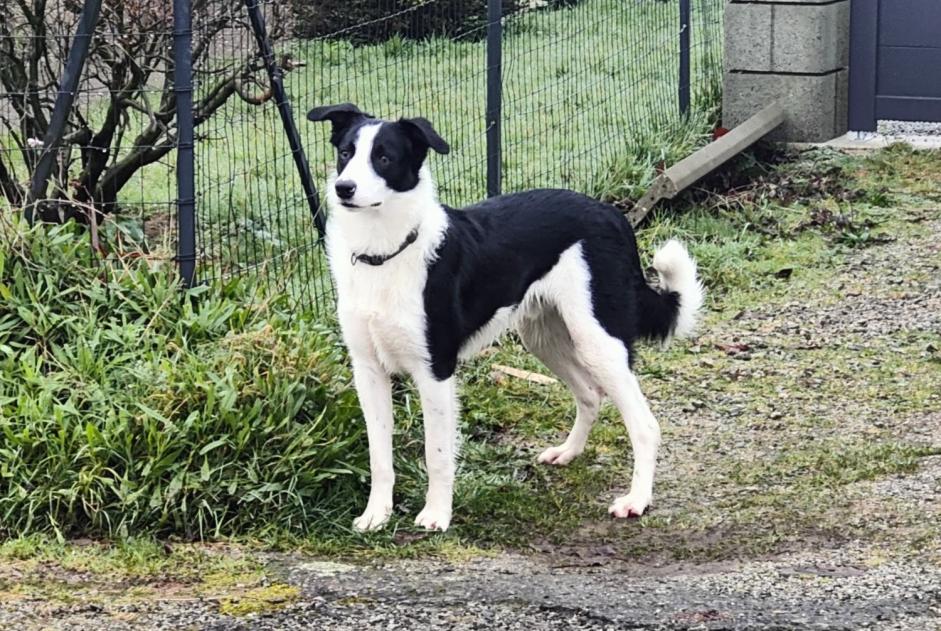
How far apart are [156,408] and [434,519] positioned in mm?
1030

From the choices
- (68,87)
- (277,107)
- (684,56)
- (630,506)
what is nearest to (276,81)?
(277,107)

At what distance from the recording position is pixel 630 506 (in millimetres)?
5543

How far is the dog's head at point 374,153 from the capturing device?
5.05 meters

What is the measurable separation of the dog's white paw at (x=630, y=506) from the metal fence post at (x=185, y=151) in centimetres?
194

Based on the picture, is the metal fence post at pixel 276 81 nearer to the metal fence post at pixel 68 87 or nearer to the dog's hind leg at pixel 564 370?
the metal fence post at pixel 68 87

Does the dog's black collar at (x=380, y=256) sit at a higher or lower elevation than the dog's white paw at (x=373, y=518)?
higher

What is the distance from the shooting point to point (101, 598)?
4.63 meters

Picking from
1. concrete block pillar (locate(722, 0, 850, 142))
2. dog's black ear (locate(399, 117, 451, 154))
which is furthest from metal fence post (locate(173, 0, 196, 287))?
concrete block pillar (locate(722, 0, 850, 142))

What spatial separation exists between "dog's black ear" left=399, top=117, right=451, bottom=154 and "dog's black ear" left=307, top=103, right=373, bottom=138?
0.57ft

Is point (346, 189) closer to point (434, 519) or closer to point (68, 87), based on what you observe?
point (434, 519)

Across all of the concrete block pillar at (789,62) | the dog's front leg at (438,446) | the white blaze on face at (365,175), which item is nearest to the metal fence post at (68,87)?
the white blaze on face at (365,175)

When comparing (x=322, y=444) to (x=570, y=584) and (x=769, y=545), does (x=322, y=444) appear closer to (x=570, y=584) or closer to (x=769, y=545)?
(x=570, y=584)

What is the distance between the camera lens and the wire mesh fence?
682cm

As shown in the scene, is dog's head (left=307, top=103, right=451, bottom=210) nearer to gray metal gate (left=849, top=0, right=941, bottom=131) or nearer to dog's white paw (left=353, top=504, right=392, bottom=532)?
dog's white paw (left=353, top=504, right=392, bottom=532)
